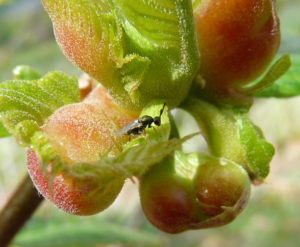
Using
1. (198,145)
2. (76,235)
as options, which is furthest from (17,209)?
(198,145)

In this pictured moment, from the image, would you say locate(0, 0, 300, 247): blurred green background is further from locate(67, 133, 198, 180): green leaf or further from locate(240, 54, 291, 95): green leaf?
locate(67, 133, 198, 180): green leaf

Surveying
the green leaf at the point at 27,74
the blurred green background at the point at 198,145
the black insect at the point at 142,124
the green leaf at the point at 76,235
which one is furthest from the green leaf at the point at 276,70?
the blurred green background at the point at 198,145

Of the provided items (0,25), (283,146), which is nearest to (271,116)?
(283,146)

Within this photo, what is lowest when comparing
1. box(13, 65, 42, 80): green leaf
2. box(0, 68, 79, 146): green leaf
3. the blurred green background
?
the blurred green background

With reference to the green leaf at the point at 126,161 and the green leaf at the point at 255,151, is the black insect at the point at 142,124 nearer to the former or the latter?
the green leaf at the point at 126,161

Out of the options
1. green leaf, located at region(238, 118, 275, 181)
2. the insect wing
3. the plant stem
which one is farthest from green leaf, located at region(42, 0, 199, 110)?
the plant stem

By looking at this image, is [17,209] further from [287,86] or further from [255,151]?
[287,86]
